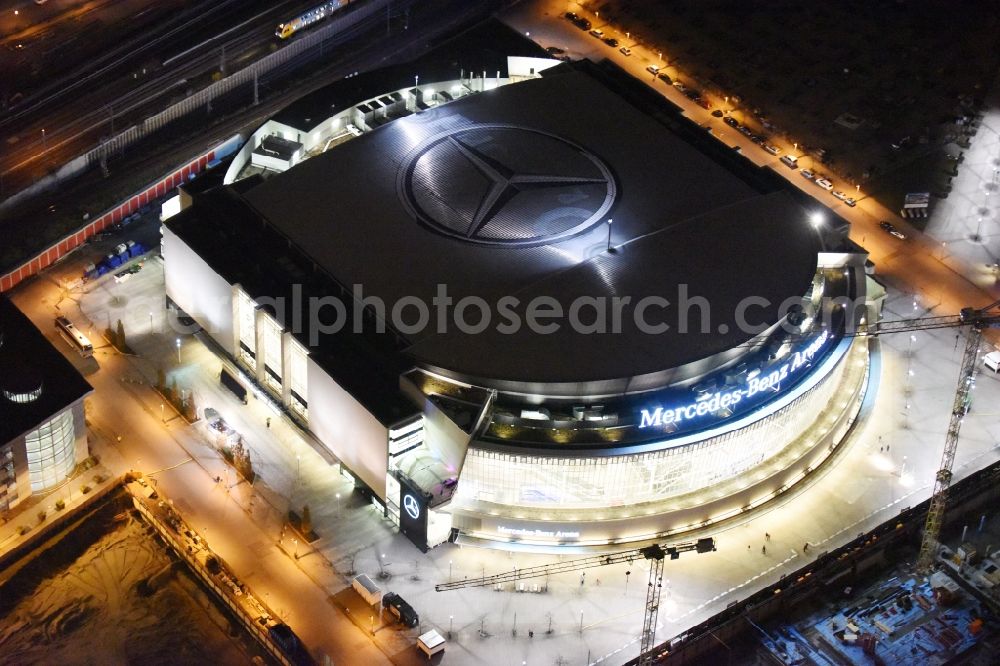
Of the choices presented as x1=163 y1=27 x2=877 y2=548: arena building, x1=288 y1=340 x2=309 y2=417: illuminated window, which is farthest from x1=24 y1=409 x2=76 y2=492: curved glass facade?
x1=288 y1=340 x2=309 y2=417: illuminated window

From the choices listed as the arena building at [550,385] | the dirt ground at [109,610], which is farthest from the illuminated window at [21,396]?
the arena building at [550,385]

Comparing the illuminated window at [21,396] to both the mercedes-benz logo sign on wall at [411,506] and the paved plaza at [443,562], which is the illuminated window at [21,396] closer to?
the paved plaza at [443,562]

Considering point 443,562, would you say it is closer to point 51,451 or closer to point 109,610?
point 109,610

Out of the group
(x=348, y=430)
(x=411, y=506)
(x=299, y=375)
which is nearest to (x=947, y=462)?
(x=411, y=506)

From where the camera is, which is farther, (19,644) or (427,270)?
(427,270)

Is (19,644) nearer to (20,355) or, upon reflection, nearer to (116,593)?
(116,593)

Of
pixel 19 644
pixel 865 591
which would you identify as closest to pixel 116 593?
pixel 19 644
